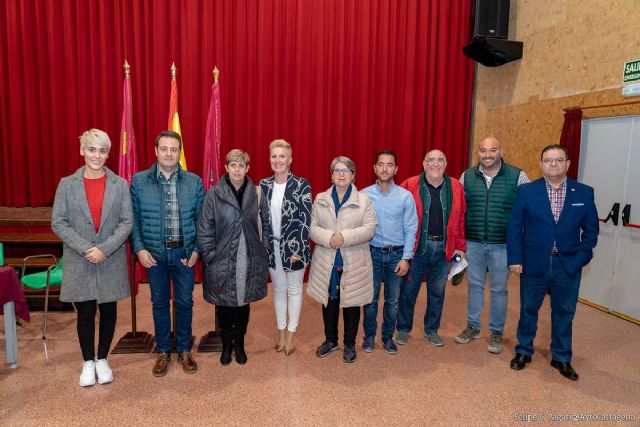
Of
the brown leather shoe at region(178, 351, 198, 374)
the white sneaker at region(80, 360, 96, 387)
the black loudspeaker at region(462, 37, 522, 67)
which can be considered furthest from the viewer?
the black loudspeaker at region(462, 37, 522, 67)

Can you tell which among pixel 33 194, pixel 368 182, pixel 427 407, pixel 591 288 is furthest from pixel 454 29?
pixel 33 194

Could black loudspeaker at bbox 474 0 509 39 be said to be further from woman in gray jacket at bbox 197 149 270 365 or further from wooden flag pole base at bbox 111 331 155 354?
wooden flag pole base at bbox 111 331 155 354

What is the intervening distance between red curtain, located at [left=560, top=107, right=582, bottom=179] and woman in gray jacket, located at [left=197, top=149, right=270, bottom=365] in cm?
342

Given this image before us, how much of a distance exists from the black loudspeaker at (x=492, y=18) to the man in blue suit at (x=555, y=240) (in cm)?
302

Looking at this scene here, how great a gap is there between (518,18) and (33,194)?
6.02 meters

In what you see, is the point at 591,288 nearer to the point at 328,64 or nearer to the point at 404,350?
the point at 404,350

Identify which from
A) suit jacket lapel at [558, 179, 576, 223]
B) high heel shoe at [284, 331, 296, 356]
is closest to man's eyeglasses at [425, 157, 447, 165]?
suit jacket lapel at [558, 179, 576, 223]

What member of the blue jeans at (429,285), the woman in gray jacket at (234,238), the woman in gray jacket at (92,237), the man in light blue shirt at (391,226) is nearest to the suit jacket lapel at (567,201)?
the blue jeans at (429,285)

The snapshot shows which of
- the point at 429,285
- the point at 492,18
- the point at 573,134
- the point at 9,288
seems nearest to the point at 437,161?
the point at 429,285

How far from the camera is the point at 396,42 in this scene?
5492mm

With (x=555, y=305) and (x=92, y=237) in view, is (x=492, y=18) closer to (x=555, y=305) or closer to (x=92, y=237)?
(x=555, y=305)

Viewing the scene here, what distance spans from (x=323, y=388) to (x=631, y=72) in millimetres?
3902

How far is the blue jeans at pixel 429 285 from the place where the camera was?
10.4 feet

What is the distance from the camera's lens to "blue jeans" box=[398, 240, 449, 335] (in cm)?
316
